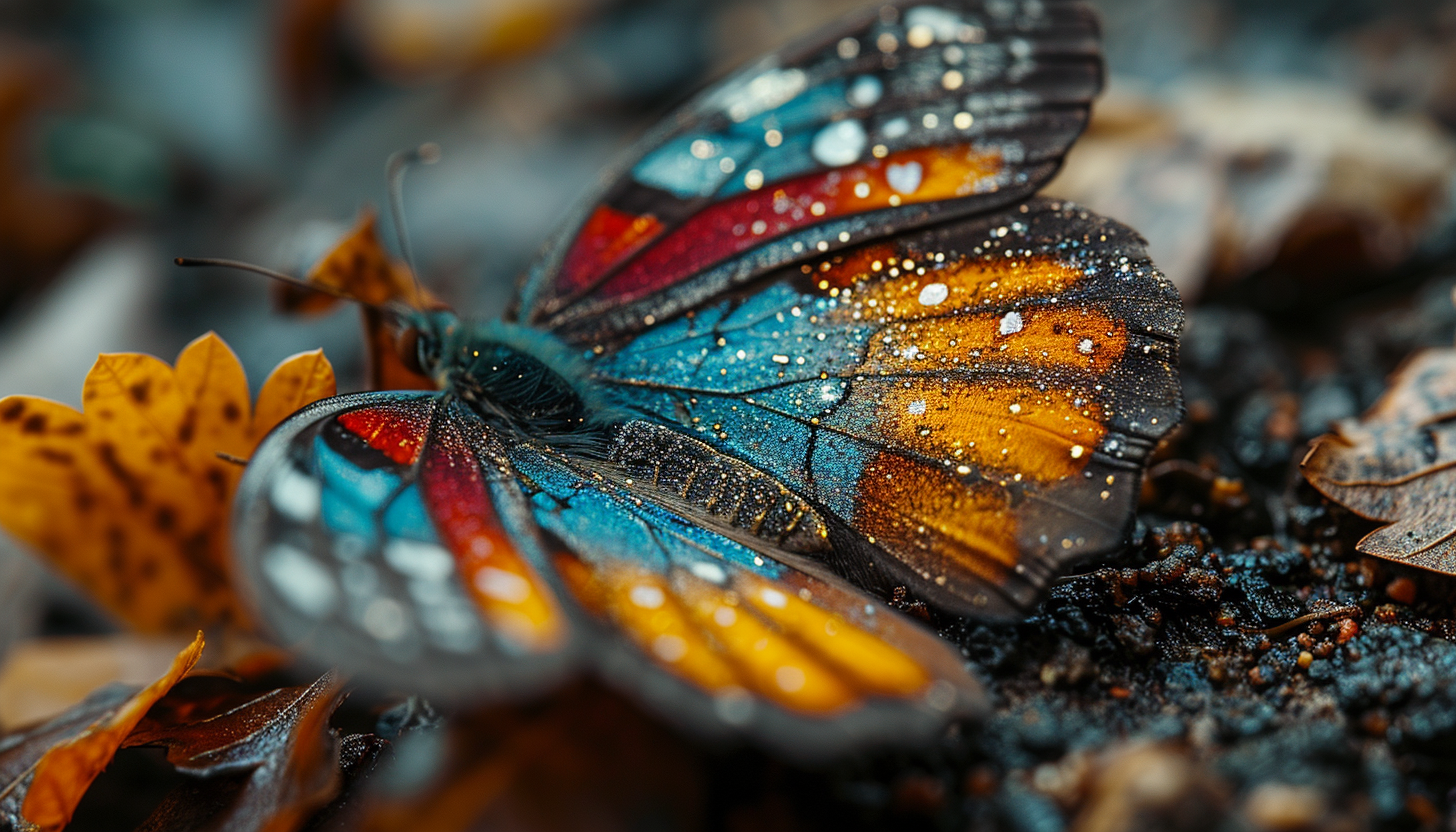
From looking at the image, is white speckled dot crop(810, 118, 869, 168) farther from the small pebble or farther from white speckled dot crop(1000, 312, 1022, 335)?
the small pebble

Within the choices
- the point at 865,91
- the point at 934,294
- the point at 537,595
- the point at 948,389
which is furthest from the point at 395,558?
the point at 865,91

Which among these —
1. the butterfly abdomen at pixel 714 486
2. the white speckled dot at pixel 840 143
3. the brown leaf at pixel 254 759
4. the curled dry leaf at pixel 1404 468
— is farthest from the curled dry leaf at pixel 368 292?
the curled dry leaf at pixel 1404 468

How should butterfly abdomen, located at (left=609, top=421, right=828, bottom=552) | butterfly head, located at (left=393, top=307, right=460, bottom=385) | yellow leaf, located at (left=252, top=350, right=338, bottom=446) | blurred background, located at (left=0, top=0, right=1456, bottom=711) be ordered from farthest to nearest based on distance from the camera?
blurred background, located at (left=0, top=0, right=1456, bottom=711) < butterfly head, located at (left=393, top=307, right=460, bottom=385) < yellow leaf, located at (left=252, top=350, right=338, bottom=446) < butterfly abdomen, located at (left=609, top=421, right=828, bottom=552)

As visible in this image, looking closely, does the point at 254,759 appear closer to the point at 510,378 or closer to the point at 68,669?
the point at 510,378

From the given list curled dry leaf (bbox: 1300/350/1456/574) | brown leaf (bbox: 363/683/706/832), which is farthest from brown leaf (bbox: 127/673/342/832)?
curled dry leaf (bbox: 1300/350/1456/574)

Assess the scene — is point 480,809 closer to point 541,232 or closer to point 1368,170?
point 541,232

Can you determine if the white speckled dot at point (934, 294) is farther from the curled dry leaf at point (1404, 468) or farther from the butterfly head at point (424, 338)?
the butterfly head at point (424, 338)
